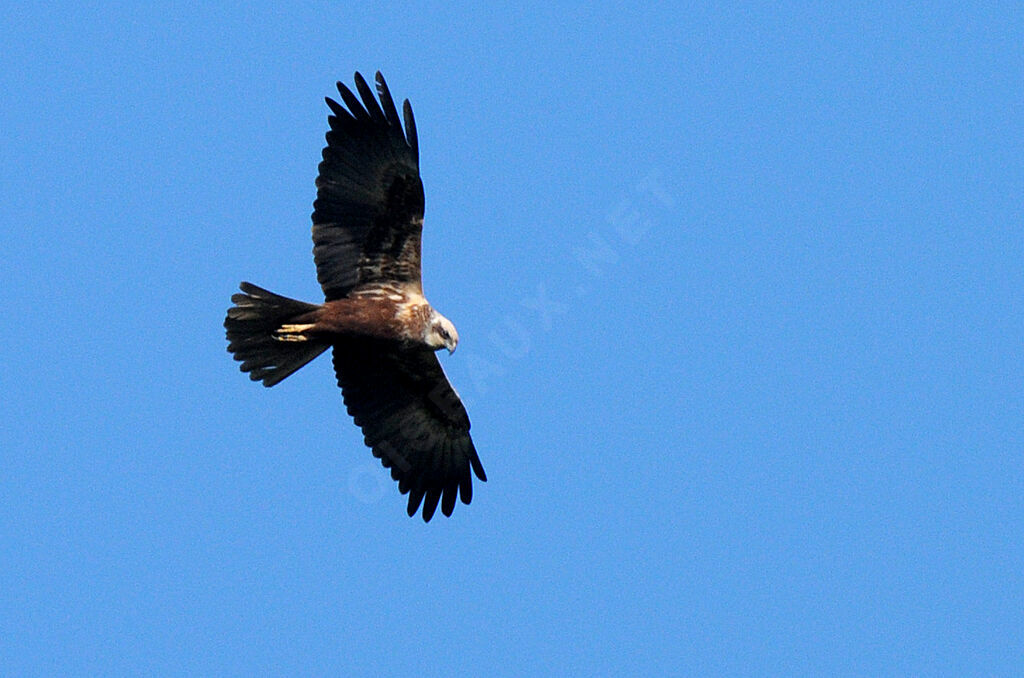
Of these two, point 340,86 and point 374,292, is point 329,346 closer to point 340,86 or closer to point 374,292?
point 374,292

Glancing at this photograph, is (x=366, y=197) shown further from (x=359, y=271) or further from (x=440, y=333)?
(x=440, y=333)

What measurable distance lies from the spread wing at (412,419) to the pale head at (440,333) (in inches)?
8.8

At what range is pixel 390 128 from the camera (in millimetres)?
14711

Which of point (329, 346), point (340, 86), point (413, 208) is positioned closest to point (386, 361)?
point (329, 346)

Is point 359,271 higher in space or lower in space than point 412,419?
higher

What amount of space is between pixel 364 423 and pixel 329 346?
1.04 m

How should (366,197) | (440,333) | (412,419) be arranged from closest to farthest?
1. (366,197)
2. (440,333)
3. (412,419)

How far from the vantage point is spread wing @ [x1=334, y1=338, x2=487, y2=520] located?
15.7 metres

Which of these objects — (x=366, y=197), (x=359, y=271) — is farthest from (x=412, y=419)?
(x=366, y=197)

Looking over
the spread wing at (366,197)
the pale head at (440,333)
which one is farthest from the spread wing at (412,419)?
the spread wing at (366,197)

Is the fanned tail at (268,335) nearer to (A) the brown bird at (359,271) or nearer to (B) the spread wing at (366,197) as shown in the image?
(A) the brown bird at (359,271)

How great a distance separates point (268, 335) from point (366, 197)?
1608mm

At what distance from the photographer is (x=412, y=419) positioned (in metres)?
16.1

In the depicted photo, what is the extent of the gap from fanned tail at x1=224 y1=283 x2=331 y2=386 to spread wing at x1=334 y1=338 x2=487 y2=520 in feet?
1.75
